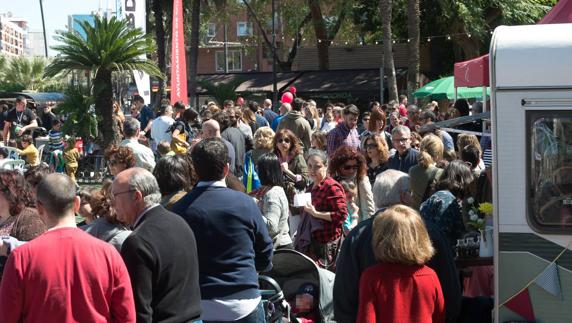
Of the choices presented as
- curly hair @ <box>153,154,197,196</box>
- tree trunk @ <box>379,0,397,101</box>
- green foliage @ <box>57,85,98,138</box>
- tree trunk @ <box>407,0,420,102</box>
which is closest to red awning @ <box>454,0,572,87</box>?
curly hair @ <box>153,154,197,196</box>

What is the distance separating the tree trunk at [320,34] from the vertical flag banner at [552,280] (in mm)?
36214

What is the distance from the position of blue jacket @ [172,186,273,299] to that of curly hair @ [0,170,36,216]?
1.08 m

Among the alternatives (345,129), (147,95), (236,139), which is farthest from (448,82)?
(236,139)

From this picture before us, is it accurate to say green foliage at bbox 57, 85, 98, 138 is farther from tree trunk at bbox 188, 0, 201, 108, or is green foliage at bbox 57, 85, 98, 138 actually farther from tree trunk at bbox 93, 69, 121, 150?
tree trunk at bbox 188, 0, 201, 108

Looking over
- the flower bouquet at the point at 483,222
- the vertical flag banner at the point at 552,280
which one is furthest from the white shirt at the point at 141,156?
the vertical flag banner at the point at 552,280

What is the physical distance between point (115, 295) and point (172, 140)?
8.82 m

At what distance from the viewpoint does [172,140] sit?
1287cm

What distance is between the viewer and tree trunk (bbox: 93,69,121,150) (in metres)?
12.9

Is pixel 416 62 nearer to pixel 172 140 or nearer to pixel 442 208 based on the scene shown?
pixel 172 140

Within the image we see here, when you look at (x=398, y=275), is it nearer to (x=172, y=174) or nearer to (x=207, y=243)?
(x=207, y=243)

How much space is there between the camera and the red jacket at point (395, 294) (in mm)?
4734

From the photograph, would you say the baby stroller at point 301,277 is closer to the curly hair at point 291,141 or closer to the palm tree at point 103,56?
the curly hair at point 291,141

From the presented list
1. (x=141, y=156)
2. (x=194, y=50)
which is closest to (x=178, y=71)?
(x=141, y=156)

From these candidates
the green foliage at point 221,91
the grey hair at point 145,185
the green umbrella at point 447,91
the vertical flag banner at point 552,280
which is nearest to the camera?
the grey hair at point 145,185
